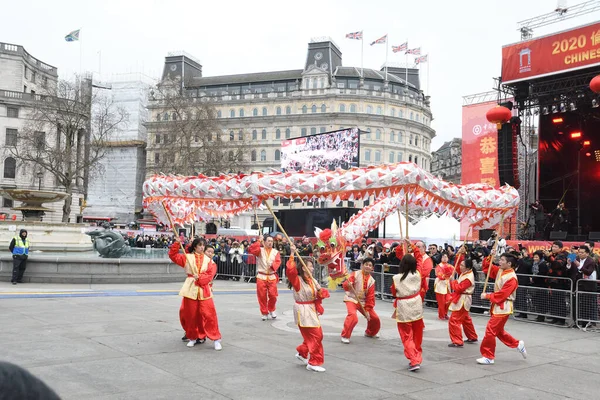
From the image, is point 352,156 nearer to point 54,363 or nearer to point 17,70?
point 54,363

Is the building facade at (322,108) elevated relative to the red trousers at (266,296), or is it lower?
elevated

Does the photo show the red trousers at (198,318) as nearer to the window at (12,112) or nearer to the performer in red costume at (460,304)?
the performer in red costume at (460,304)

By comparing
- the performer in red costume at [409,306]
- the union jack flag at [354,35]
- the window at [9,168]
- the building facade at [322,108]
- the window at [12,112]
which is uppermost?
the union jack flag at [354,35]

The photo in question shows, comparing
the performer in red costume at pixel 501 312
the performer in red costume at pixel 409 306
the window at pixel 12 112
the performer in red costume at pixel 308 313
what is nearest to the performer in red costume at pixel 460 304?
the performer in red costume at pixel 501 312

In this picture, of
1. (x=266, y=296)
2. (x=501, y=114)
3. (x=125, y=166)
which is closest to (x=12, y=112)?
(x=125, y=166)

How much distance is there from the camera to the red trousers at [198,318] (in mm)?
8484

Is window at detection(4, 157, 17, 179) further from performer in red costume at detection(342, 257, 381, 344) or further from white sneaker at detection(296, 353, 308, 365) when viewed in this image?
white sneaker at detection(296, 353, 308, 365)

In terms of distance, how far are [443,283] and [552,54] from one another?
573 inches

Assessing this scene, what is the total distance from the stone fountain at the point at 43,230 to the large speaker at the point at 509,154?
18284 mm

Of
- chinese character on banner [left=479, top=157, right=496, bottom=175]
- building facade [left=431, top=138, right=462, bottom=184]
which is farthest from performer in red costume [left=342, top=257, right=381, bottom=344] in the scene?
building facade [left=431, top=138, right=462, bottom=184]

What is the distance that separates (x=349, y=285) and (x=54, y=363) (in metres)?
4.82

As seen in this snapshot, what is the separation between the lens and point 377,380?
6969 millimetres

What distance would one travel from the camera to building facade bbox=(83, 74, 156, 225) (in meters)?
72.2

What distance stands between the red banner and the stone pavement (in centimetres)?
1390
